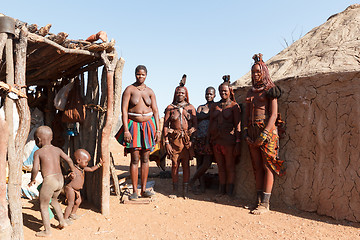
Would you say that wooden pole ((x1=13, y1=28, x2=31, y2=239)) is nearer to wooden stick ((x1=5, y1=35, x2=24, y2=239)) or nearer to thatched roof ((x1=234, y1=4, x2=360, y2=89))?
wooden stick ((x1=5, y1=35, x2=24, y2=239))

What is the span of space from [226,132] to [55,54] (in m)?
2.99

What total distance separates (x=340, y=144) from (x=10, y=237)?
13.8 feet

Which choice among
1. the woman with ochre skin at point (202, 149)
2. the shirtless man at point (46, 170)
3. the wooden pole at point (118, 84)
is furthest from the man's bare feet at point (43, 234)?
the woman with ochre skin at point (202, 149)

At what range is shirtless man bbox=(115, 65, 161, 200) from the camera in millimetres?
4613

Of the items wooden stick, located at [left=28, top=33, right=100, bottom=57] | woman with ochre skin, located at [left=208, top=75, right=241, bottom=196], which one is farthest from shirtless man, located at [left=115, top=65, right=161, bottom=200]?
woman with ochre skin, located at [left=208, top=75, right=241, bottom=196]

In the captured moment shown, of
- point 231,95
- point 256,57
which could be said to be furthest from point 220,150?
point 256,57

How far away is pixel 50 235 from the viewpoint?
3381 millimetres

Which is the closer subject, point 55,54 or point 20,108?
point 20,108

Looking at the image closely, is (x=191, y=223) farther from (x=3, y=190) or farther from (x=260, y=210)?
(x=3, y=190)

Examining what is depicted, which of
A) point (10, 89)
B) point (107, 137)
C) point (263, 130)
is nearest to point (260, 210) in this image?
point (263, 130)

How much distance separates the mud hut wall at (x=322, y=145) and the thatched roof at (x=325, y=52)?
0.24 metres

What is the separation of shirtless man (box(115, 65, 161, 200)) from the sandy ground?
662 mm

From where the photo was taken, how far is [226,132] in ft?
16.7

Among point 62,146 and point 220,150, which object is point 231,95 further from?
point 62,146
